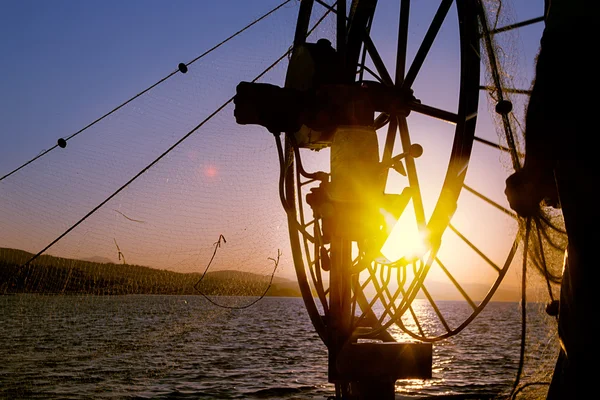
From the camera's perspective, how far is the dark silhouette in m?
2.07

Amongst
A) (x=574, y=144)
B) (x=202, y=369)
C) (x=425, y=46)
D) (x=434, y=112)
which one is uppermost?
(x=425, y=46)

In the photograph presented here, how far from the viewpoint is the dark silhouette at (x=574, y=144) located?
207 cm

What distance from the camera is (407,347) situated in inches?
224

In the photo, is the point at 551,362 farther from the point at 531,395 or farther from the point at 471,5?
the point at 471,5

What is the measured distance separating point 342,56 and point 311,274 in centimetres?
271

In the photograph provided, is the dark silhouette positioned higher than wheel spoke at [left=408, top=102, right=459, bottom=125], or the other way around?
wheel spoke at [left=408, top=102, right=459, bottom=125]

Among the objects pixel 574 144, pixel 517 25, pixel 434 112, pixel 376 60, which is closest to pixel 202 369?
pixel 376 60

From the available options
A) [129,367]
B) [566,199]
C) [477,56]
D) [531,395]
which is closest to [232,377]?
[129,367]

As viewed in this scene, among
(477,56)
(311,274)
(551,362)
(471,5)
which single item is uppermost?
(471,5)

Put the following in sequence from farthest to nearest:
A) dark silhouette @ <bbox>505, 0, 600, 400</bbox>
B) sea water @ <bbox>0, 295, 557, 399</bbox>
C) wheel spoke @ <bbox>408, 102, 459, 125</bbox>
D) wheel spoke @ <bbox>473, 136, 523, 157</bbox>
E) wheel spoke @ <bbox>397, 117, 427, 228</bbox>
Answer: sea water @ <bbox>0, 295, 557, 399</bbox> < wheel spoke @ <bbox>397, 117, 427, 228</bbox> < wheel spoke @ <bbox>408, 102, 459, 125</bbox> < wheel spoke @ <bbox>473, 136, 523, 157</bbox> < dark silhouette @ <bbox>505, 0, 600, 400</bbox>

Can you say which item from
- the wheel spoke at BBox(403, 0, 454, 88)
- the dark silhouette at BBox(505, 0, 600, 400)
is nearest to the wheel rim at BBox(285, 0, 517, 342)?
the wheel spoke at BBox(403, 0, 454, 88)

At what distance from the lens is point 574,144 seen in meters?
2.12

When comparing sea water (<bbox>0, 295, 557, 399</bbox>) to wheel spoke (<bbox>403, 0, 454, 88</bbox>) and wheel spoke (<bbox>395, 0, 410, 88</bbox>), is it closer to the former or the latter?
wheel spoke (<bbox>403, 0, 454, 88</bbox>)

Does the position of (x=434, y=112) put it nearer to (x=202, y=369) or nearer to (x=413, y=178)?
(x=413, y=178)
